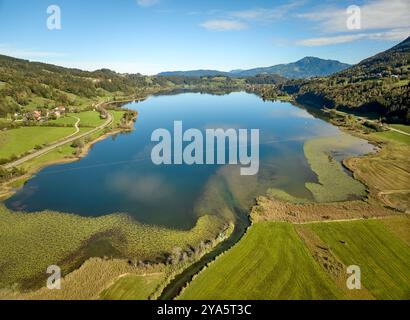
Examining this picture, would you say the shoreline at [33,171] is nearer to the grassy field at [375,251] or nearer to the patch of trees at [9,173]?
the patch of trees at [9,173]

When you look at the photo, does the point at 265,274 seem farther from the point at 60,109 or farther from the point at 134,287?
the point at 60,109

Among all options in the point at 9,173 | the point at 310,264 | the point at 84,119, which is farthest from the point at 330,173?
the point at 84,119

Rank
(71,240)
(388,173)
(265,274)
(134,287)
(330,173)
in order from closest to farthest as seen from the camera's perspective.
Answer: (134,287), (265,274), (71,240), (388,173), (330,173)

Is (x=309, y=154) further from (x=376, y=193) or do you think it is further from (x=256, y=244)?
(x=256, y=244)

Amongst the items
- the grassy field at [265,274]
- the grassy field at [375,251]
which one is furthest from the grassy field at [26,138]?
the grassy field at [375,251]

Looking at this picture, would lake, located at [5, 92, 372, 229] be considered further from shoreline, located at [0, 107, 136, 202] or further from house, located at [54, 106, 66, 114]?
house, located at [54, 106, 66, 114]

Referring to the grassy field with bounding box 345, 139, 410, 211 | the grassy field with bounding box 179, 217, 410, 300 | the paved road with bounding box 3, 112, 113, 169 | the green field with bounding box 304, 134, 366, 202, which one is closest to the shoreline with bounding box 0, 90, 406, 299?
the grassy field with bounding box 345, 139, 410, 211
